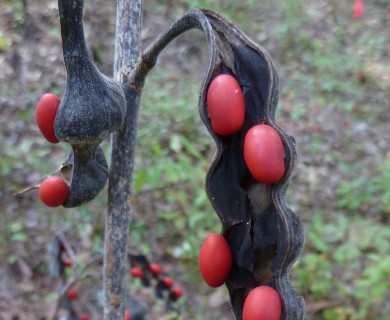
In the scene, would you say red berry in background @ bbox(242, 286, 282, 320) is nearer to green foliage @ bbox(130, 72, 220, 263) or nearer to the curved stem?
the curved stem

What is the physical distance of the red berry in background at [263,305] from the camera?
691 mm

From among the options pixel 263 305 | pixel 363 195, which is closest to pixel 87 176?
pixel 263 305

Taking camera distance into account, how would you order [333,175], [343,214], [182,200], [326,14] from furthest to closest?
[326,14]
[333,175]
[343,214]
[182,200]

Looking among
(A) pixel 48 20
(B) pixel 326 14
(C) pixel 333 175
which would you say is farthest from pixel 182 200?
(B) pixel 326 14

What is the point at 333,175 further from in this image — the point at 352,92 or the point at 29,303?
the point at 29,303

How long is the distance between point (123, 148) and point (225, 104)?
1.03ft

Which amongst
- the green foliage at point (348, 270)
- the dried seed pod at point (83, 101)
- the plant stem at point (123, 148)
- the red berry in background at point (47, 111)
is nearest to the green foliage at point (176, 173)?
the green foliage at point (348, 270)

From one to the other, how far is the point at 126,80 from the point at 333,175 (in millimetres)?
4319

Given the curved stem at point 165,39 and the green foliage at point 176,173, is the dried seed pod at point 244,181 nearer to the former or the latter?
the curved stem at point 165,39

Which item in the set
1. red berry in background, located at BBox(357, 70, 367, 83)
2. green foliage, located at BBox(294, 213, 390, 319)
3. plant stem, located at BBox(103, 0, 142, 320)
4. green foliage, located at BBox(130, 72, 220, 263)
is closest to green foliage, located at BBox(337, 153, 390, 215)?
green foliage, located at BBox(294, 213, 390, 319)

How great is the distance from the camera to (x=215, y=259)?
30.4 inches

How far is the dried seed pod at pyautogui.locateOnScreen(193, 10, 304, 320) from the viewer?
2.46ft

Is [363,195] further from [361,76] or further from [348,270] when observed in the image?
[361,76]

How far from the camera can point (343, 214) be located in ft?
14.6
